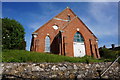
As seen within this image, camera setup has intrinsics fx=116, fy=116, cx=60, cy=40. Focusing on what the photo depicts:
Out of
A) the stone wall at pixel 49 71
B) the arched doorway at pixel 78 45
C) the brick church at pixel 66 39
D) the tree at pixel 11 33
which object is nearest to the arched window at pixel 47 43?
the brick church at pixel 66 39

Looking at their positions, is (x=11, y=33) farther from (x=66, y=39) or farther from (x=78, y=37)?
(x=78, y=37)

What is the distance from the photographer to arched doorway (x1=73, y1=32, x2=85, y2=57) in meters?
22.3

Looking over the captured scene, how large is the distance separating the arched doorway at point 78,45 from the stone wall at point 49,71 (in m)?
12.2

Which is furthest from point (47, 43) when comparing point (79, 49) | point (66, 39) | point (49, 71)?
point (49, 71)

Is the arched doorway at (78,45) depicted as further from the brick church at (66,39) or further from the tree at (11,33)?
the tree at (11,33)

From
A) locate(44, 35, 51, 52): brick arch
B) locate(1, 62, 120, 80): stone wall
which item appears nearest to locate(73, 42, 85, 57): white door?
locate(44, 35, 51, 52): brick arch

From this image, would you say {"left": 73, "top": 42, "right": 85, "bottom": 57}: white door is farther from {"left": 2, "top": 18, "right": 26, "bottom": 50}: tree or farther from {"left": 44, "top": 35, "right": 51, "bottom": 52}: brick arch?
{"left": 2, "top": 18, "right": 26, "bottom": 50}: tree

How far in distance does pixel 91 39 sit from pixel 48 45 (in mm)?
9049

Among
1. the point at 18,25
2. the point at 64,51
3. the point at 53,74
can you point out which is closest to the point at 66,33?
the point at 64,51

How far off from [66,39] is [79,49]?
3.30 metres

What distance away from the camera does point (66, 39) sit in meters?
22.0

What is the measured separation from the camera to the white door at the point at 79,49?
22191 millimetres

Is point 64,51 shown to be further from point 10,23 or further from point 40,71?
point 40,71

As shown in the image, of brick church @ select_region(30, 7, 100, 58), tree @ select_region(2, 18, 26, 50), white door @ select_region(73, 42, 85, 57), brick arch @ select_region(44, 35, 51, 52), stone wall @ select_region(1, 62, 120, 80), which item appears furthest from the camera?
brick arch @ select_region(44, 35, 51, 52)
